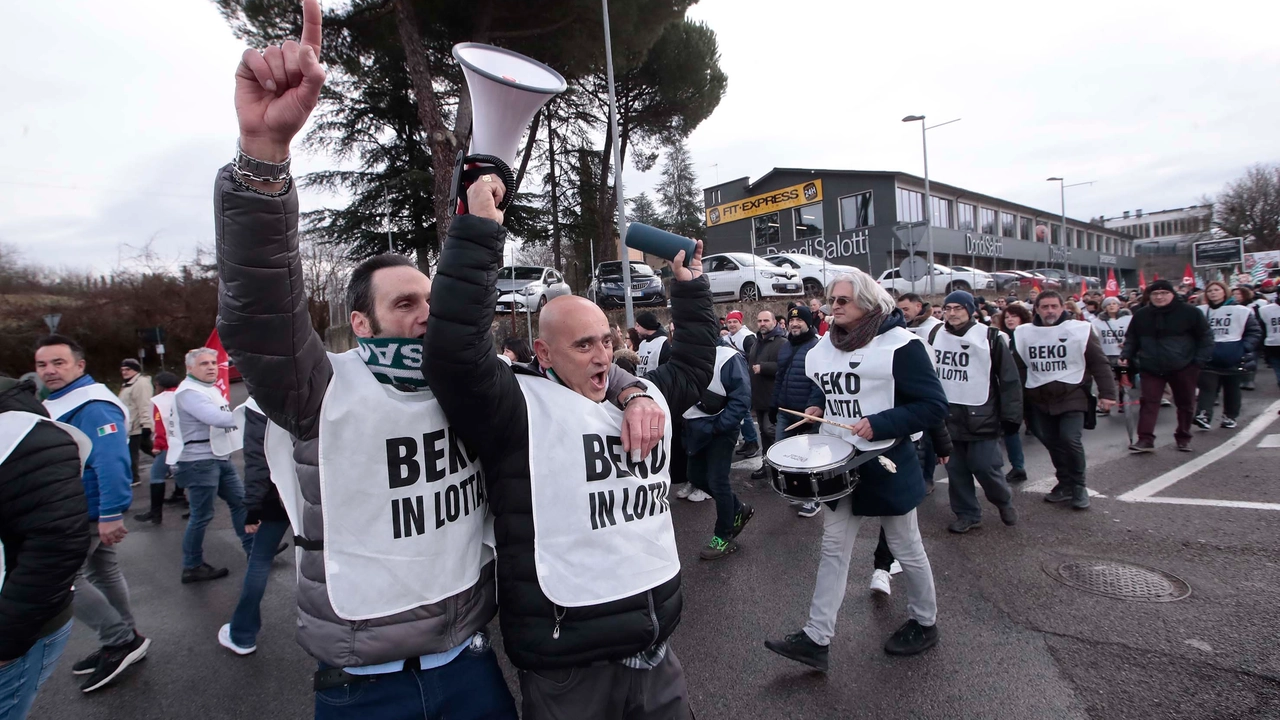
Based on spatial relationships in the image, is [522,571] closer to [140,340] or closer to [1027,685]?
[1027,685]

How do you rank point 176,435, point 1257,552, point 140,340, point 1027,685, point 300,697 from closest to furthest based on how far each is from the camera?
point 1027,685 → point 300,697 → point 1257,552 → point 176,435 → point 140,340

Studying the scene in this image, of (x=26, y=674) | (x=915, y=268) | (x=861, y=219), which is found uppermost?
(x=861, y=219)

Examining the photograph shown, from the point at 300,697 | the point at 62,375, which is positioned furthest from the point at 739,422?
the point at 62,375

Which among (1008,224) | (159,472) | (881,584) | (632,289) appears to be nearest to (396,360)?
(881,584)

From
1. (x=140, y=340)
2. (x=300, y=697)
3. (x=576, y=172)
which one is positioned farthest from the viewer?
(x=576, y=172)

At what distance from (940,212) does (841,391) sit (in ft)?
136

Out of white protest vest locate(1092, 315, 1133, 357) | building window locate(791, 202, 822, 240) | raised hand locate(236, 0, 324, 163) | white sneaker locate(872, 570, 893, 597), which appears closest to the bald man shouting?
raised hand locate(236, 0, 324, 163)

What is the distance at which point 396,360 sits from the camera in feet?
5.28

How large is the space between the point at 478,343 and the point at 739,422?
12.4 feet

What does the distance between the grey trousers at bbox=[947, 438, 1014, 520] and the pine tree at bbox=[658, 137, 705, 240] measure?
4654cm

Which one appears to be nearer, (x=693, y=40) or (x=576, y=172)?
(x=693, y=40)

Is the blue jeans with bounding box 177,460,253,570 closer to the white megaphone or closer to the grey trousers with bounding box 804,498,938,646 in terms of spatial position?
the grey trousers with bounding box 804,498,938,646

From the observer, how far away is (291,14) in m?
14.4

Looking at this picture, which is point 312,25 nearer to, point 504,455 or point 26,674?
point 504,455
